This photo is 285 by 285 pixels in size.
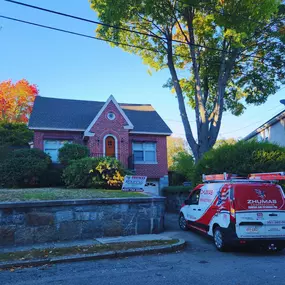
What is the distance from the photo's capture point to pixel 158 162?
23.3 meters

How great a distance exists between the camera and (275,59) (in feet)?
60.0

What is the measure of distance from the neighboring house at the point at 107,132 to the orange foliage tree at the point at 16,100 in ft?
51.4

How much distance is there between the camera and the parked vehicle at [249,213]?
7.57 m

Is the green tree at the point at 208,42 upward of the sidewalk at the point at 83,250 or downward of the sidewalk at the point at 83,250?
upward

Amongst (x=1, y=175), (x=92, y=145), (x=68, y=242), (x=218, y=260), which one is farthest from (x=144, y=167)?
(x=218, y=260)

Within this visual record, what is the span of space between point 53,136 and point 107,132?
3695 millimetres

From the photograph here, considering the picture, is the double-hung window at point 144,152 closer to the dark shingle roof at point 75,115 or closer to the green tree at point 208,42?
the dark shingle roof at point 75,115

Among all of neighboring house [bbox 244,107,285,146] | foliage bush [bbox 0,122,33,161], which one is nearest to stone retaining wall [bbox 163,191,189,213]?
neighboring house [bbox 244,107,285,146]

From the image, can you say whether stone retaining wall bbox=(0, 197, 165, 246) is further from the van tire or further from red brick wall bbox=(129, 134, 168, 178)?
red brick wall bbox=(129, 134, 168, 178)

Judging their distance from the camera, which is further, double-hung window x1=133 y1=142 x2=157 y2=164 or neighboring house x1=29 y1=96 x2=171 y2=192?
double-hung window x1=133 y1=142 x2=157 y2=164

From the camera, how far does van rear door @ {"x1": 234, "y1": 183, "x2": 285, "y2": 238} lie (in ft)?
24.9

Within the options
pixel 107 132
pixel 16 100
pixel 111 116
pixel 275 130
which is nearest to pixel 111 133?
pixel 107 132

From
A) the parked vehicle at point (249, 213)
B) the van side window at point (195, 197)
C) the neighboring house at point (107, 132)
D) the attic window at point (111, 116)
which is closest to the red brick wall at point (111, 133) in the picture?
the neighboring house at point (107, 132)

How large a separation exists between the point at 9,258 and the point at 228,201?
545 centimetres
